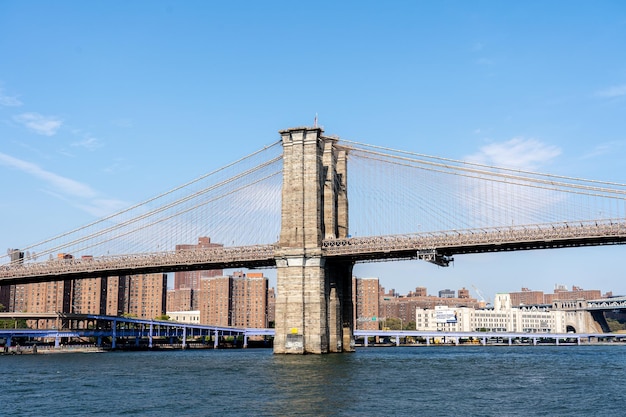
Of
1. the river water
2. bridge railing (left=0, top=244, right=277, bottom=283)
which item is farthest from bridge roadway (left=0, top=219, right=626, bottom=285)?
the river water

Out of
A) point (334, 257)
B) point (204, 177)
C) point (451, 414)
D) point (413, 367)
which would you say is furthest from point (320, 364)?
point (204, 177)

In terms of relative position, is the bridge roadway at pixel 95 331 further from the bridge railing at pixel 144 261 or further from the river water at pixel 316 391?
the river water at pixel 316 391

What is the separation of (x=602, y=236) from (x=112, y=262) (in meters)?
53.6

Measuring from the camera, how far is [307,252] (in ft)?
230

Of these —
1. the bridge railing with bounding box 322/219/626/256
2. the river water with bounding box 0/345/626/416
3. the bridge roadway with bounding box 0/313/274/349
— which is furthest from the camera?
the bridge roadway with bounding box 0/313/274/349

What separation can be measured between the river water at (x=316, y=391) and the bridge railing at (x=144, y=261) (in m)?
18.7

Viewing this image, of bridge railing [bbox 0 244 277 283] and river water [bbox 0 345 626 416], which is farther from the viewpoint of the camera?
bridge railing [bbox 0 244 277 283]

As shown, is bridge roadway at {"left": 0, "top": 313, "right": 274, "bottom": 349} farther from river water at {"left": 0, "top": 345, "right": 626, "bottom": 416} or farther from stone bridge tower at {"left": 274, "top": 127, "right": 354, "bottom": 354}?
stone bridge tower at {"left": 274, "top": 127, "right": 354, "bottom": 354}

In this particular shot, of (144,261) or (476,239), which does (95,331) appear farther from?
(476,239)

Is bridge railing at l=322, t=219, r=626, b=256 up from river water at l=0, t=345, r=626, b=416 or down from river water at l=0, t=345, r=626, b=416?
up

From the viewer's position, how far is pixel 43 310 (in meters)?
168

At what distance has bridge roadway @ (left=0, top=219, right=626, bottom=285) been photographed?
6556 cm

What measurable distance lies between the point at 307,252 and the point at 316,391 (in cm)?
3037

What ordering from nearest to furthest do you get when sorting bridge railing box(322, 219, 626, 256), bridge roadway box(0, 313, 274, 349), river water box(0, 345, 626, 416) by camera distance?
1. river water box(0, 345, 626, 416)
2. bridge railing box(322, 219, 626, 256)
3. bridge roadway box(0, 313, 274, 349)
